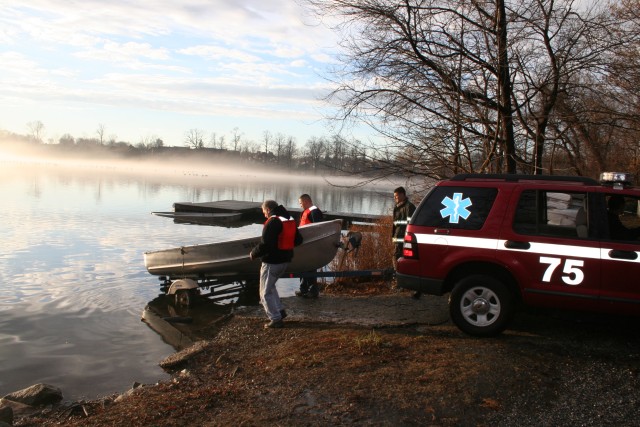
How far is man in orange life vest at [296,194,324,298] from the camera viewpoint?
10.2 metres

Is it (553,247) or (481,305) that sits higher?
(553,247)

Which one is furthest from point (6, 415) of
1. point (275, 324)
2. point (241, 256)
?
point (241, 256)

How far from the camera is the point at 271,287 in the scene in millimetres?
8133

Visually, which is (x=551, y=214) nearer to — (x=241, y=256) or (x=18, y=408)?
(x=18, y=408)

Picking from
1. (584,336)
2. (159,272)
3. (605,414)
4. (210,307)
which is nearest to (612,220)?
(584,336)

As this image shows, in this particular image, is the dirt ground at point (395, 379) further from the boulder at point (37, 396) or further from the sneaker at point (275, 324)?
the boulder at point (37, 396)

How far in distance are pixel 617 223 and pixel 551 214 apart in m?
0.71

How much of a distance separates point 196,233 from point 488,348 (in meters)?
21.2

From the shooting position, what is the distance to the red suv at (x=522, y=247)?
6121 millimetres

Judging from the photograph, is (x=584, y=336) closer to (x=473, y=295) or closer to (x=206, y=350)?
(x=473, y=295)

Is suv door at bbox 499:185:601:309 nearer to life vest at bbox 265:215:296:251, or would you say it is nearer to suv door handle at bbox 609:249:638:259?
suv door handle at bbox 609:249:638:259

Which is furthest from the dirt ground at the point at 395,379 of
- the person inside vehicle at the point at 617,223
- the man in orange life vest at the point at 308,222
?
the man in orange life vest at the point at 308,222

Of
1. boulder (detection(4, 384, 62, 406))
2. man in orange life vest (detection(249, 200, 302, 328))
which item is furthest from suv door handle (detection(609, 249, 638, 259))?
boulder (detection(4, 384, 62, 406))

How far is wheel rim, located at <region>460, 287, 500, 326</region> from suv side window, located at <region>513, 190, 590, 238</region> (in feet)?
2.88
